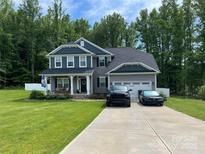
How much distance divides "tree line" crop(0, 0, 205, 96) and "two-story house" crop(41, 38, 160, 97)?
48.5 feet

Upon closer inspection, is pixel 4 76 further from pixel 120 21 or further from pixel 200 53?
pixel 200 53

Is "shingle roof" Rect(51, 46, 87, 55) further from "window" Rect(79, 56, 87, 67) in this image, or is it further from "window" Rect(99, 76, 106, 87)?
"window" Rect(99, 76, 106, 87)

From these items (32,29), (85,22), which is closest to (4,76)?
(32,29)

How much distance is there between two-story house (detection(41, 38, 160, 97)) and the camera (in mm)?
39188

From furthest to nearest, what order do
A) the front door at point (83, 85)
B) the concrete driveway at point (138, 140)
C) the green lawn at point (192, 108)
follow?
the front door at point (83, 85) → the green lawn at point (192, 108) → the concrete driveway at point (138, 140)

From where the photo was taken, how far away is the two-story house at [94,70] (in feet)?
129

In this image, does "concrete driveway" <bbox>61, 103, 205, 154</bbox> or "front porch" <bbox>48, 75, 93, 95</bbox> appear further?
"front porch" <bbox>48, 75, 93, 95</bbox>

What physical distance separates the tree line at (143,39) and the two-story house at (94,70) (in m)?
14.8

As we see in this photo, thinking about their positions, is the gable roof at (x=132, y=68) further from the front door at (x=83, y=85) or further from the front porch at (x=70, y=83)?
the front door at (x=83, y=85)

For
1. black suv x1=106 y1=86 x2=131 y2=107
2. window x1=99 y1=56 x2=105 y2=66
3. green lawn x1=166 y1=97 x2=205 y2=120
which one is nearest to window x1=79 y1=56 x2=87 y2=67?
window x1=99 y1=56 x2=105 y2=66

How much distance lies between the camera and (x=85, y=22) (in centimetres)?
7738

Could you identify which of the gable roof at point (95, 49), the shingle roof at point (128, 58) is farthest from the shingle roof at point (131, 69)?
the gable roof at point (95, 49)

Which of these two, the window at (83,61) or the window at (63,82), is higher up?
the window at (83,61)

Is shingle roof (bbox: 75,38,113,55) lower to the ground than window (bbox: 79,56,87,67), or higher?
higher
